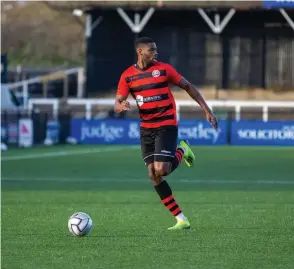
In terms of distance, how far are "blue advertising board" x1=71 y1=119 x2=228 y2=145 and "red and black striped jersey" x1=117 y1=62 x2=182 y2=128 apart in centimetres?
2224

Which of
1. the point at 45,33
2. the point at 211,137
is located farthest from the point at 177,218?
the point at 45,33

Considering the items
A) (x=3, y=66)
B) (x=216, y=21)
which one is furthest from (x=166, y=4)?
(x=3, y=66)

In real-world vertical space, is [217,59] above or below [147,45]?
below

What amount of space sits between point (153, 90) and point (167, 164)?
3.10ft

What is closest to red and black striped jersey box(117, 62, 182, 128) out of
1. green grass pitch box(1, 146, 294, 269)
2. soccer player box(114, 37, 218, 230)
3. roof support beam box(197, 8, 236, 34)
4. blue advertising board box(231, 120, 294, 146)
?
soccer player box(114, 37, 218, 230)

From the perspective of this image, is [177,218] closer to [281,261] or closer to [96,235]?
[96,235]

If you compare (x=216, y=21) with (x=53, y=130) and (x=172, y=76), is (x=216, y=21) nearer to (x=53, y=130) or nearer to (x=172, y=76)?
(x=53, y=130)

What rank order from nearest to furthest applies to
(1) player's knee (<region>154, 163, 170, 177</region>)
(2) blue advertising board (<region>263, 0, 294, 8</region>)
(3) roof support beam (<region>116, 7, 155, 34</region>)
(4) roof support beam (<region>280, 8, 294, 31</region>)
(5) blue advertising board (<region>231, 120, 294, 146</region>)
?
(1) player's knee (<region>154, 163, 170, 177</region>) → (5) blue advertising board (<region>231, 120, 294, 146</region>) → (2) blue advertising board (<region>263, 0, 294, 8</region>) → (4) roof support beam (<region>280, 8, 294, 31</region>) → (3) roof support beam (<region>116, 7, 155, 34</region>)

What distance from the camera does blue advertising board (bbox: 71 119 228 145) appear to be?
35344 mm

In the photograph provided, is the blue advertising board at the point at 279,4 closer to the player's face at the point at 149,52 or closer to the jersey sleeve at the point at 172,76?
the jersey sleeve at the point at 172,76

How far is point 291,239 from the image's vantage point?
11586mm

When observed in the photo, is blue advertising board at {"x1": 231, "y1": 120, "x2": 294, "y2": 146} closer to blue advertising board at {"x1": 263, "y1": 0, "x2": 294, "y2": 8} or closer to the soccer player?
blue advertising board at {"x1": 263, "y1": 0, "x2": 294, "y2": 8}

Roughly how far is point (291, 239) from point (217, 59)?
32.4 m

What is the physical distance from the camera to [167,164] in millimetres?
12742
